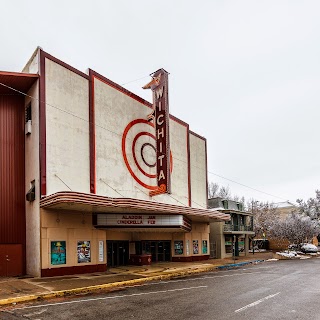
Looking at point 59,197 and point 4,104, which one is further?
point 4,104

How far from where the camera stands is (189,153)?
34469mm

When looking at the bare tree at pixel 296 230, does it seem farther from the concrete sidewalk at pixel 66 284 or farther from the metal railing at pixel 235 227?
the concrete sidewalk at pixel 66 284

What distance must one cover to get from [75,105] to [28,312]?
45.7 feet

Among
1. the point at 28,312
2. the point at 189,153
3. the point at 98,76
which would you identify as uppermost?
the point at 98,76

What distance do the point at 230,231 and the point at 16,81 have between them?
90.0 feet

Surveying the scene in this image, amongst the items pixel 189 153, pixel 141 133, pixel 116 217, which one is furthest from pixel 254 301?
pixel 189 153

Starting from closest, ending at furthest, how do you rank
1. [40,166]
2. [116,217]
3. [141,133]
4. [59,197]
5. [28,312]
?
[28,312] < [59,197] < [40,166] < [116,217] < [141,133]

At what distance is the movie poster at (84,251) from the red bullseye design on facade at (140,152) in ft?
20.8

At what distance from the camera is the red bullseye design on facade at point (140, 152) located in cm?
2670

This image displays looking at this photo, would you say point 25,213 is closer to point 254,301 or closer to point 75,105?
point 75,105

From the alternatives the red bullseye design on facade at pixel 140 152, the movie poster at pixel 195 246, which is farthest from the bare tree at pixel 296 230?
the red bullseye design on facade at pixel 140 152

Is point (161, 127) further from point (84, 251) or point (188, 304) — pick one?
point (188, 304)

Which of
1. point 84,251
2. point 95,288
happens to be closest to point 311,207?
point 84,251

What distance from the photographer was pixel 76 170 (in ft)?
73.3
